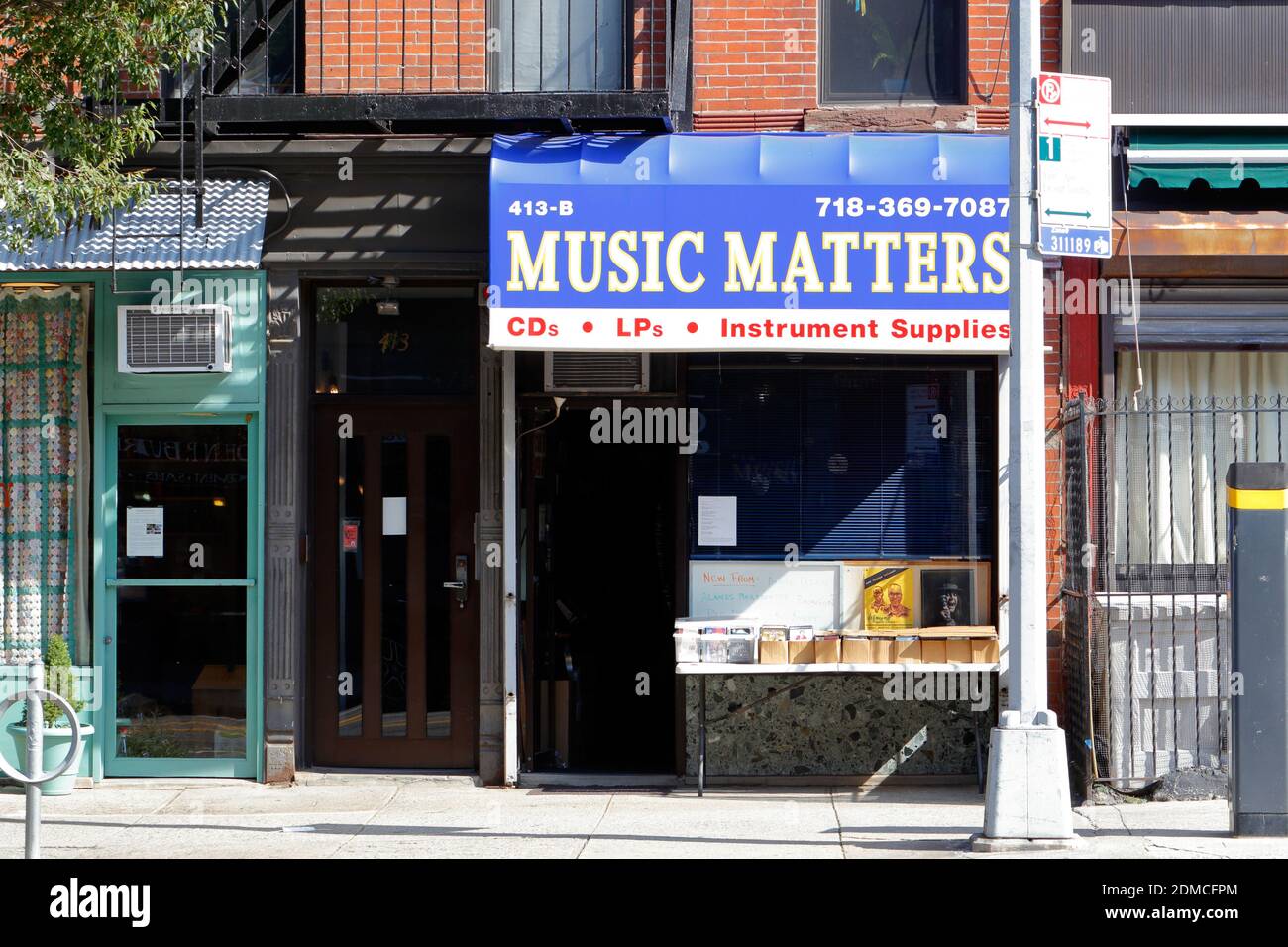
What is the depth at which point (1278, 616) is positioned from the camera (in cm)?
816

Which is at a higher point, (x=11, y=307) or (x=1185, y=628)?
(x=11, y=307)

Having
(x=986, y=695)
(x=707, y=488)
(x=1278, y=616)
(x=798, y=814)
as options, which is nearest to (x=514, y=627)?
(x=707, y=488)

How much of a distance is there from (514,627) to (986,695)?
322 cm

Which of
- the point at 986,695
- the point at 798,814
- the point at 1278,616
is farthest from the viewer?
the point at 986,695

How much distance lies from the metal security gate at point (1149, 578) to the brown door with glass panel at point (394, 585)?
13.4ft

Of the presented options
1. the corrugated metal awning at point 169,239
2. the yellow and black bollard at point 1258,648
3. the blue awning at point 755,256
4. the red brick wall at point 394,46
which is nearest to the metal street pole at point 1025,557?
the yellow and black bollard at point 1258,648

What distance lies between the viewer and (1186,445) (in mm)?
10133

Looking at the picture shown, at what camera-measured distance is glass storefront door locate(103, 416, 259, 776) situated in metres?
10.1

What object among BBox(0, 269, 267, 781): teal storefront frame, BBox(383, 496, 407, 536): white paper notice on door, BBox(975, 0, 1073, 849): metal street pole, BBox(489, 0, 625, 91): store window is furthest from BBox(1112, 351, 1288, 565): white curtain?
BBox(0, 269, 267, 781): teal storefront frame

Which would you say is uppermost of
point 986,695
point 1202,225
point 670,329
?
point 1202,225

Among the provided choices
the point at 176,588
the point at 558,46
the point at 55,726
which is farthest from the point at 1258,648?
the point at 55,726

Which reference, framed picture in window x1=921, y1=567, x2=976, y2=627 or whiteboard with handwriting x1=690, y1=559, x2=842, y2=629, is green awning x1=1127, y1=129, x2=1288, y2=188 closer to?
framed picture in window x1=921, y1=567, x2=976, y2=627

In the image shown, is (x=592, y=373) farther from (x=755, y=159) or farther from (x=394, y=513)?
(x=755, y=159)

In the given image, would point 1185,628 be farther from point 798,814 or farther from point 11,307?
point 11,307
